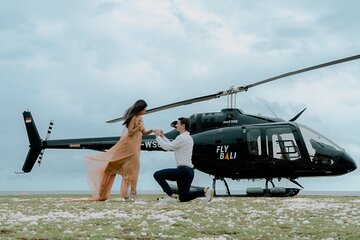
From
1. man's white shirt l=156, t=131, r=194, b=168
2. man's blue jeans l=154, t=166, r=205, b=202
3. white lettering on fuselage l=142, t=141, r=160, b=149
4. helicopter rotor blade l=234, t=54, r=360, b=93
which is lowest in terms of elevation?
man's blue jeans l=154, t=166, r=205, b=202

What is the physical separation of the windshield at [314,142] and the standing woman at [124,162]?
8.26m

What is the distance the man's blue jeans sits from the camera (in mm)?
12281

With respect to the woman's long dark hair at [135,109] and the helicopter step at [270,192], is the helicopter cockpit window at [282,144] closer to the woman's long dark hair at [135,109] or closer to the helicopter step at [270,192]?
the helicopter step at [270,192]

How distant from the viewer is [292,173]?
19.8m

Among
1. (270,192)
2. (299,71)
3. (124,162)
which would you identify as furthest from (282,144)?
(124,162)

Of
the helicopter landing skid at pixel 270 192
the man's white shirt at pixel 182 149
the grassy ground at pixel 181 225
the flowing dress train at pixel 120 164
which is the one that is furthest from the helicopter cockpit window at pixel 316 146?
the grassy ground at pixel 181 225

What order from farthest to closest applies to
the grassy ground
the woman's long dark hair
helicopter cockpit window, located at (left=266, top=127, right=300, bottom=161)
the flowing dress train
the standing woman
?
helicopter cockpit window, located at (left=266, top=127, right=300, bottom=161) → the flowing dress train → the standing woman → the woman's long dark hair → the grassy ground

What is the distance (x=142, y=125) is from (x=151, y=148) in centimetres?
844

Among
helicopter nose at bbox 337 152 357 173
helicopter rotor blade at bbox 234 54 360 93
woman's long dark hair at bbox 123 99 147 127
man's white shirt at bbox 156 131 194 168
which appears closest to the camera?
man's white shirt at bbox 156 131 194 168

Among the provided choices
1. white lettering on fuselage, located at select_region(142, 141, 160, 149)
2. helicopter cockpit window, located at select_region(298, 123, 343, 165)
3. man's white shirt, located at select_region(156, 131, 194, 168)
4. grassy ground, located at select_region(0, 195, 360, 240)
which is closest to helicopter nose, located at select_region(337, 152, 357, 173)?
helicopter cockpit window, located at select_region(298, 123, 343, 165)

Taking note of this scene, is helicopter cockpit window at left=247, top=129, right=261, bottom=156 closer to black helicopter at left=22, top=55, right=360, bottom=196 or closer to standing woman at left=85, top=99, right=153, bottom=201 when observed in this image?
black helicopter at left=22, top=55, right=360, bottom=196

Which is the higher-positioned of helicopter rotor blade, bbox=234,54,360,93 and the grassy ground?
helicopter rotor blade, bbox=234,54,360,93

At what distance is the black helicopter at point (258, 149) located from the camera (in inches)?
763

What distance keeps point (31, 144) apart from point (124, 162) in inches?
587
